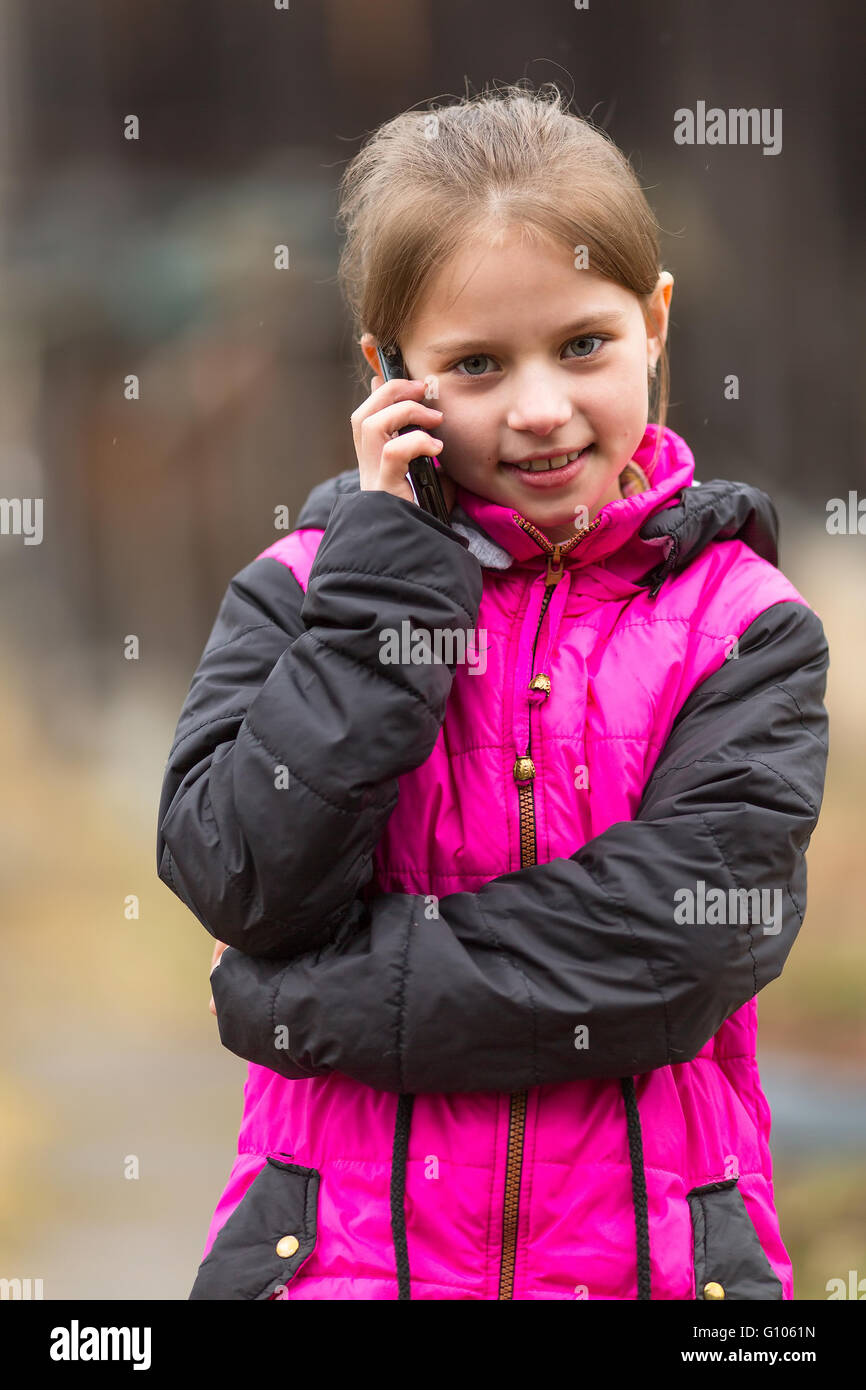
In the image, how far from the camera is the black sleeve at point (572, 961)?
1311 mm

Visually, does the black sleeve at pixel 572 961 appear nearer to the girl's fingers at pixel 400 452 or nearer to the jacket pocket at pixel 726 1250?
the jacket pocket at pixel 726 1250

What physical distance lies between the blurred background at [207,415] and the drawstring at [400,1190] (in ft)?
5.46

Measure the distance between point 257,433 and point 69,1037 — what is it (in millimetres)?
1329

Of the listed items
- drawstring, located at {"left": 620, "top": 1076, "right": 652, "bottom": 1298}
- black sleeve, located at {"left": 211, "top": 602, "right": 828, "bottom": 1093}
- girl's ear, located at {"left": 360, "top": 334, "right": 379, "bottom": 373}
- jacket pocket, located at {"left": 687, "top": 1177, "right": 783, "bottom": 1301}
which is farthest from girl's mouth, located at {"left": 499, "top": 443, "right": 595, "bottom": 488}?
jacket pocket, located at {"left": 687, "top": 1177, "right": 783, "bottom": 1301}

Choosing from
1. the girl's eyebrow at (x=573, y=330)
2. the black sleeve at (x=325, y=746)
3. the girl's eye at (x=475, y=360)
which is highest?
the girl's eyebrow at (x=573, y=330)

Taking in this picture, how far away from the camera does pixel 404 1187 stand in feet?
4.45

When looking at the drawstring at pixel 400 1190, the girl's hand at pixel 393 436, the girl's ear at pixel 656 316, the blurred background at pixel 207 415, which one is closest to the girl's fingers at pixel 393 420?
the girl's hand at pixel 393 436

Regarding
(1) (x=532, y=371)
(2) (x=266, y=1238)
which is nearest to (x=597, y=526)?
(1) (x=532, y=371)

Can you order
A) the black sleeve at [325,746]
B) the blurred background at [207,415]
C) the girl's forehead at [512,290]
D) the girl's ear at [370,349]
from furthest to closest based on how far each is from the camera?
the blurred background at [207,415] → the girl's ear at [370,349] → the girl's forehead at [512,290] → the black sleeve at [325,746]

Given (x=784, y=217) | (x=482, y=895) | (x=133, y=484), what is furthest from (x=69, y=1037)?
(x=784, y=217)

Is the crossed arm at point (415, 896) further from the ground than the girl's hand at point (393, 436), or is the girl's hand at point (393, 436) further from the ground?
the girl's hand at point (393, 436)

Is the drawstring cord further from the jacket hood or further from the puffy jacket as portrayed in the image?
the jacket hood

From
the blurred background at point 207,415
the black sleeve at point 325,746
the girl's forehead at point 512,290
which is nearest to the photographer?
the black sleeve at point 325,746

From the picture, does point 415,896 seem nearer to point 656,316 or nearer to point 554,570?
point 554,570
